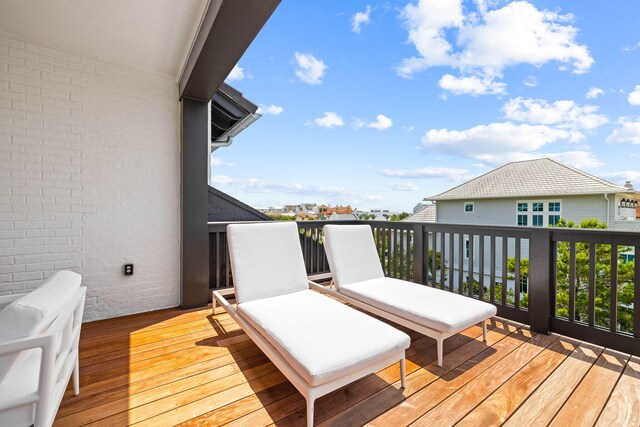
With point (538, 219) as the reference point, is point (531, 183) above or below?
above

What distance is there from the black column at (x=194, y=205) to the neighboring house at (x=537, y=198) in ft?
34.6

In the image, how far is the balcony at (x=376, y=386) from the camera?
1604mm

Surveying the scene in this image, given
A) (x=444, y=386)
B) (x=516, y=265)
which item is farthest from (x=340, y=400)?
(x=516, y=265)

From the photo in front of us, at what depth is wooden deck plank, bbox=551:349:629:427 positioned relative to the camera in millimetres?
1577

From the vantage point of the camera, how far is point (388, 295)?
2.62 metres

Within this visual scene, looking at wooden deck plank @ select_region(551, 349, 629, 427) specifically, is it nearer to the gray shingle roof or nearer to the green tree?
the green tree

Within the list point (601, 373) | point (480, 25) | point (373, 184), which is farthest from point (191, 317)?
point (373, 184)

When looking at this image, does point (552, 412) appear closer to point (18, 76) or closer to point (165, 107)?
point (165, 107)

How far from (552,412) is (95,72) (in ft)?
15.2

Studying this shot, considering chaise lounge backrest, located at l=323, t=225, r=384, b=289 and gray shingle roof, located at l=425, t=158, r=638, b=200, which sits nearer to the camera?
chaise lounge backrest, located at l=323, t=225, r=384, b=289

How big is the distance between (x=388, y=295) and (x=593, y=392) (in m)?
1.42

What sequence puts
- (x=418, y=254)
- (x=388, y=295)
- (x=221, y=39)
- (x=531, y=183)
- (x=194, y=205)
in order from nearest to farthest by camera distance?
(x=221, y=39), (x=388, y=295), (x=194, y=205), (x=418, y=254), (x=531, y=183)

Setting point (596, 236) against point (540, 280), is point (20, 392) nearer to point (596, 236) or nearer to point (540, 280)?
point (540, 280)

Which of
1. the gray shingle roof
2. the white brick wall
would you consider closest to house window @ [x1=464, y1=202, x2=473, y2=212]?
the gray shingle roof
